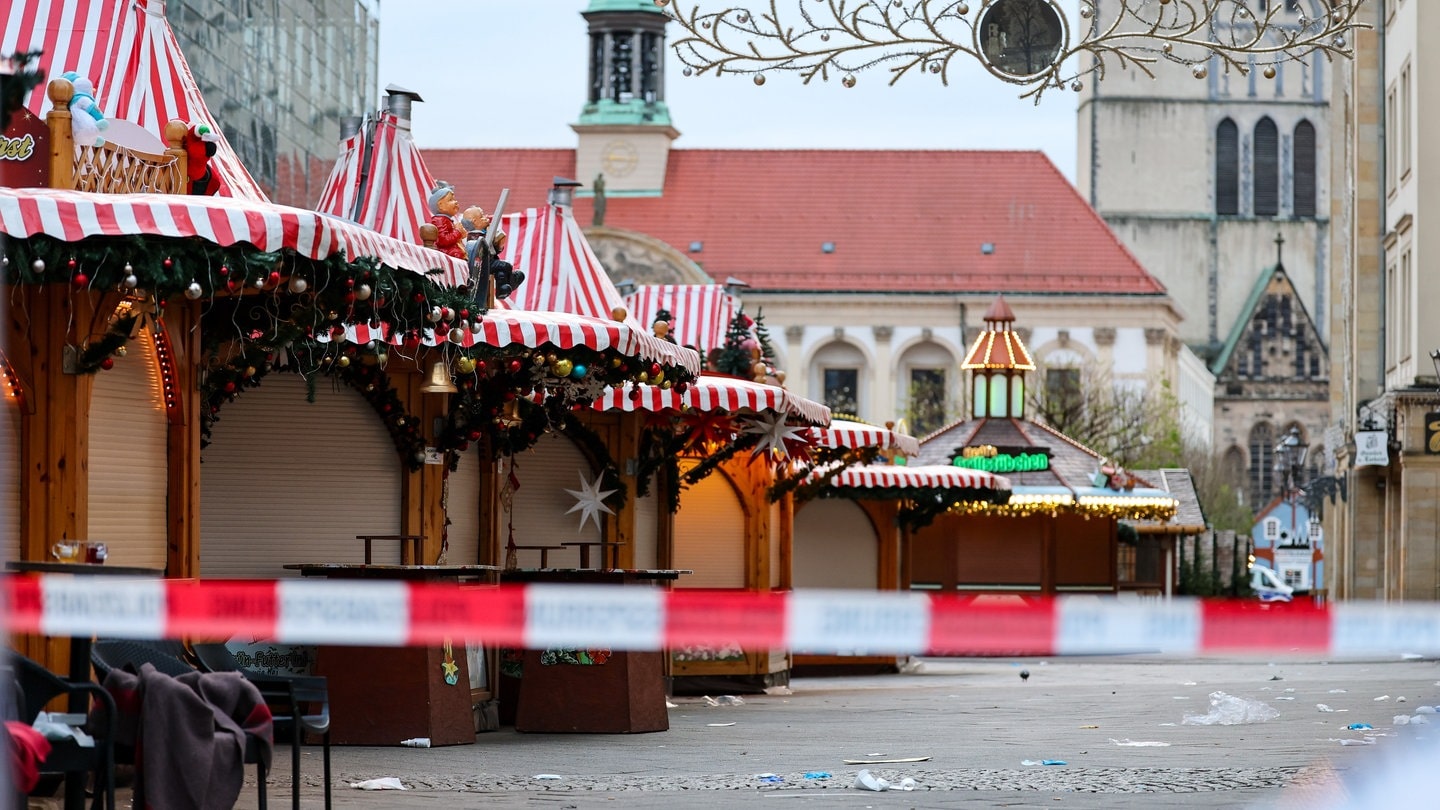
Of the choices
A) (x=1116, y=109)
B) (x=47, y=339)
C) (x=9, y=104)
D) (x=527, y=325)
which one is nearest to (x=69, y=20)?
(x=47, y=339)

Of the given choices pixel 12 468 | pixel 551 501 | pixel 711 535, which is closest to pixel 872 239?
pixel 711 535

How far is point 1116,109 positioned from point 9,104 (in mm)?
101993

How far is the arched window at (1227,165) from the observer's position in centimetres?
10825

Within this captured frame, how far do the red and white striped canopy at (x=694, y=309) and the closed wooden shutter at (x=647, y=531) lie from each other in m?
9.90

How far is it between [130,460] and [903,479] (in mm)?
18478

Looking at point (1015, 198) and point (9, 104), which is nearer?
point (9, 104)

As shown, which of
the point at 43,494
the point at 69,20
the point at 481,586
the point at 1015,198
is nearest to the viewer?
the point at 43,494

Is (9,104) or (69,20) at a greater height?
(69,20)

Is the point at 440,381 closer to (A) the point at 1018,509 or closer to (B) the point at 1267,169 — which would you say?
(A) the point at 1018,509

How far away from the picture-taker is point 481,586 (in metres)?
15.5

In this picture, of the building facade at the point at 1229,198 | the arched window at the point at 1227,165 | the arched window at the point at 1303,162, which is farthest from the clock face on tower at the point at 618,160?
the arched window at the point at 1303,162

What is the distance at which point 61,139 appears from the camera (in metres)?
11.6

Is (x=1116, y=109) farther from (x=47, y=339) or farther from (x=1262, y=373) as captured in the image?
(x=47, y=339)

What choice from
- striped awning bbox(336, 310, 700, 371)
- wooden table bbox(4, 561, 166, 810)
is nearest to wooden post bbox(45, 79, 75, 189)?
wooden table bbox(4, 561, 166, 810)
